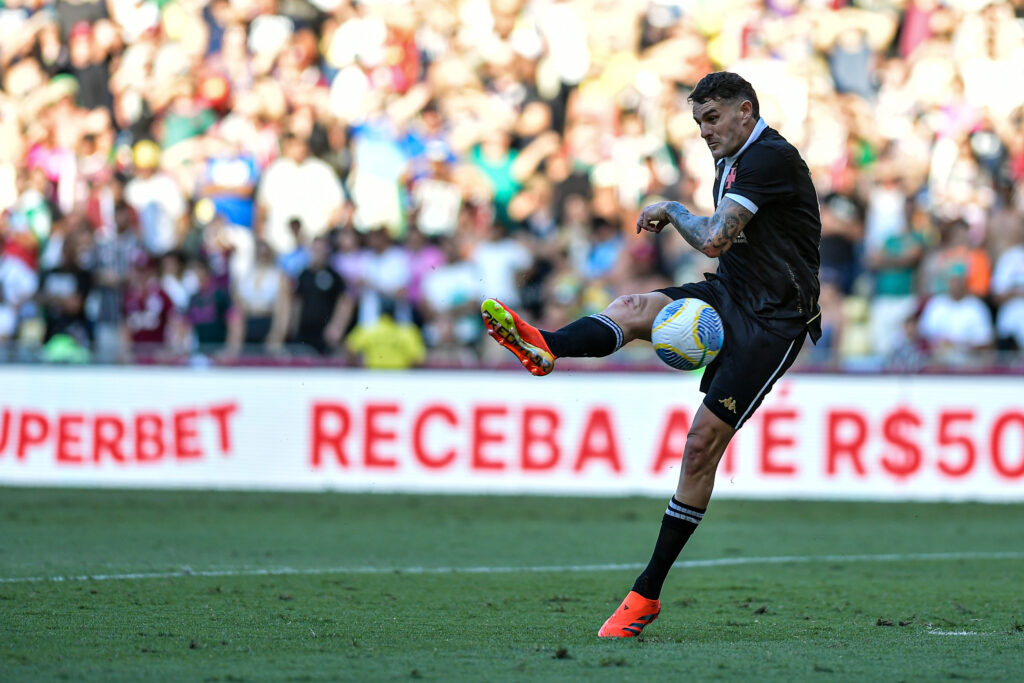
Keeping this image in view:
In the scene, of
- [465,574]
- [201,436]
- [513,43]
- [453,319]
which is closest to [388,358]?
[453,319]

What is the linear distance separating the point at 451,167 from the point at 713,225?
1069cm

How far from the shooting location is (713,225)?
6.61 meters

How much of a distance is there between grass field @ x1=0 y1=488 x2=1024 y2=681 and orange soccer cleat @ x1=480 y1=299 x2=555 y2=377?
1162 mm

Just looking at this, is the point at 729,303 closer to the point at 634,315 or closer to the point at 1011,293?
the point at 634,315

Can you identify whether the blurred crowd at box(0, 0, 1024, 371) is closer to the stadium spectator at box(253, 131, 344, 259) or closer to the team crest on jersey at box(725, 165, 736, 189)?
the stadium spectator at box(253, 131, 344, 259)

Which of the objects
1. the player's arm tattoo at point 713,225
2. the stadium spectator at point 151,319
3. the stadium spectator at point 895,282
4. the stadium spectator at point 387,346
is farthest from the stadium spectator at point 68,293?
the player's arm tattoo at point 713,225

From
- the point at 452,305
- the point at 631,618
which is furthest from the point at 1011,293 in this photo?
the point at 631,618

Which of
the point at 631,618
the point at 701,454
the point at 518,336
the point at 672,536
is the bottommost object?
the point at 631,618

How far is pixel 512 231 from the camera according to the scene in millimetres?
16625

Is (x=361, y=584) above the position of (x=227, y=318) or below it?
below

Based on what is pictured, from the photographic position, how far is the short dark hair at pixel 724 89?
22.3 ft

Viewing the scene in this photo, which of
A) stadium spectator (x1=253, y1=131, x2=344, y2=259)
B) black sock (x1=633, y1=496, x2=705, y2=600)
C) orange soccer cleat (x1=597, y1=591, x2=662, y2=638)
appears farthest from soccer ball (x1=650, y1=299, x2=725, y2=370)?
stadium spectator (x1=253, y1=131, x2=344, y2=259)

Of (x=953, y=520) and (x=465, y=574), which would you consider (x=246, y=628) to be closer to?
(x=465, y=574)

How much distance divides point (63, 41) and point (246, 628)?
46.5 feet
